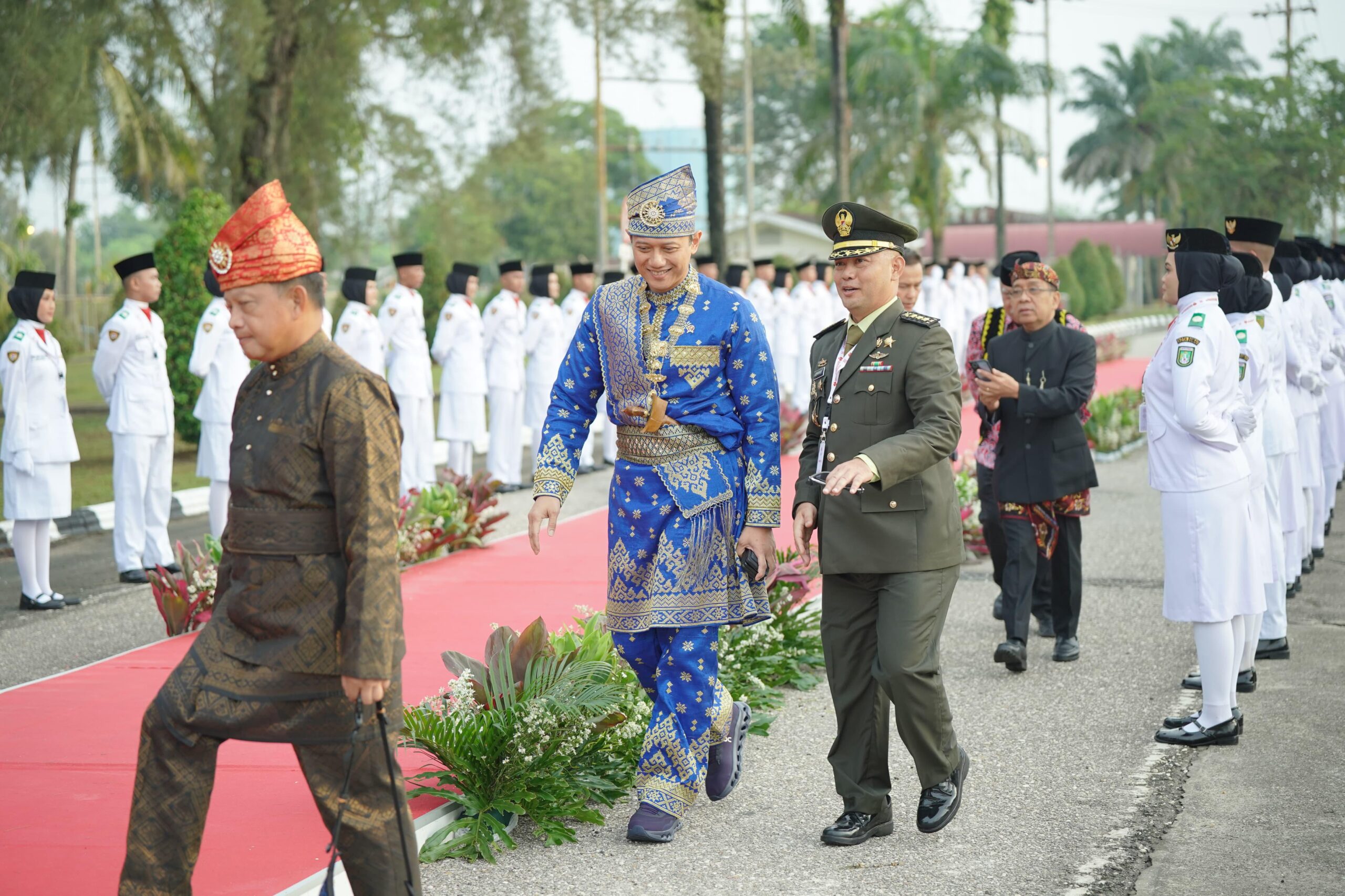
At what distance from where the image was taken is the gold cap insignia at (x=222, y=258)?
3.50 m

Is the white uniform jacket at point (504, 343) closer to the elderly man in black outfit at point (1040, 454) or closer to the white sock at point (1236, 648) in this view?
the elderly man in black outfit at point (1040, 454)

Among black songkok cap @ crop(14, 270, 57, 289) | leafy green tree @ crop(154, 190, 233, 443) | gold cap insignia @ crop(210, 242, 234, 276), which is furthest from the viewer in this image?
leafy green tree @ crop(154, 190, 233, 443)

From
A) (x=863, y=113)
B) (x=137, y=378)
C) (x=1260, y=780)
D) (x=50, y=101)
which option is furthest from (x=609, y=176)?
(x=1260, y=780)

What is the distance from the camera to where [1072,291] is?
152 feet

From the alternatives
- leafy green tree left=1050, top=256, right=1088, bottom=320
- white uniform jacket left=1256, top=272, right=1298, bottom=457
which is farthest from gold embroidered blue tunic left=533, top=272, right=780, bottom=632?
leafy green tree left=1050, top=256, right=1088, bottom=320

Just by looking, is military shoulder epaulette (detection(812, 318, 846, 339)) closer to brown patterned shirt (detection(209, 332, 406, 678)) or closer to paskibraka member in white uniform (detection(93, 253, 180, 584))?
brown patterned shirt (detection(209, 332, 406, 678))

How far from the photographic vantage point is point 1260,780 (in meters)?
5.39

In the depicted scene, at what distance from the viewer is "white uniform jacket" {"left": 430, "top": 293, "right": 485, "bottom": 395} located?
14406mm

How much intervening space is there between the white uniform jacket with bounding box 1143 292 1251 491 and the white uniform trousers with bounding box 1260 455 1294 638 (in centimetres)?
133

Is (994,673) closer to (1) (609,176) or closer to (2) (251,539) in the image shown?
(2) (251,539)

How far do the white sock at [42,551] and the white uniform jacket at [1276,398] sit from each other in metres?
7.25

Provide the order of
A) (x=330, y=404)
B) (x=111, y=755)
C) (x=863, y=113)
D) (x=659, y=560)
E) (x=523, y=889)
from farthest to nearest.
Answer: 1. (x=863, y=113)
2. (x=111, y=755)
3. (x=659, y=560)
4. (x=523, y=889)
5. (x=330, y=404)

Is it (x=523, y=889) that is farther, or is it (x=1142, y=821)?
(x=1142, y=821)

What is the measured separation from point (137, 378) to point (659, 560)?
622 centimetres
